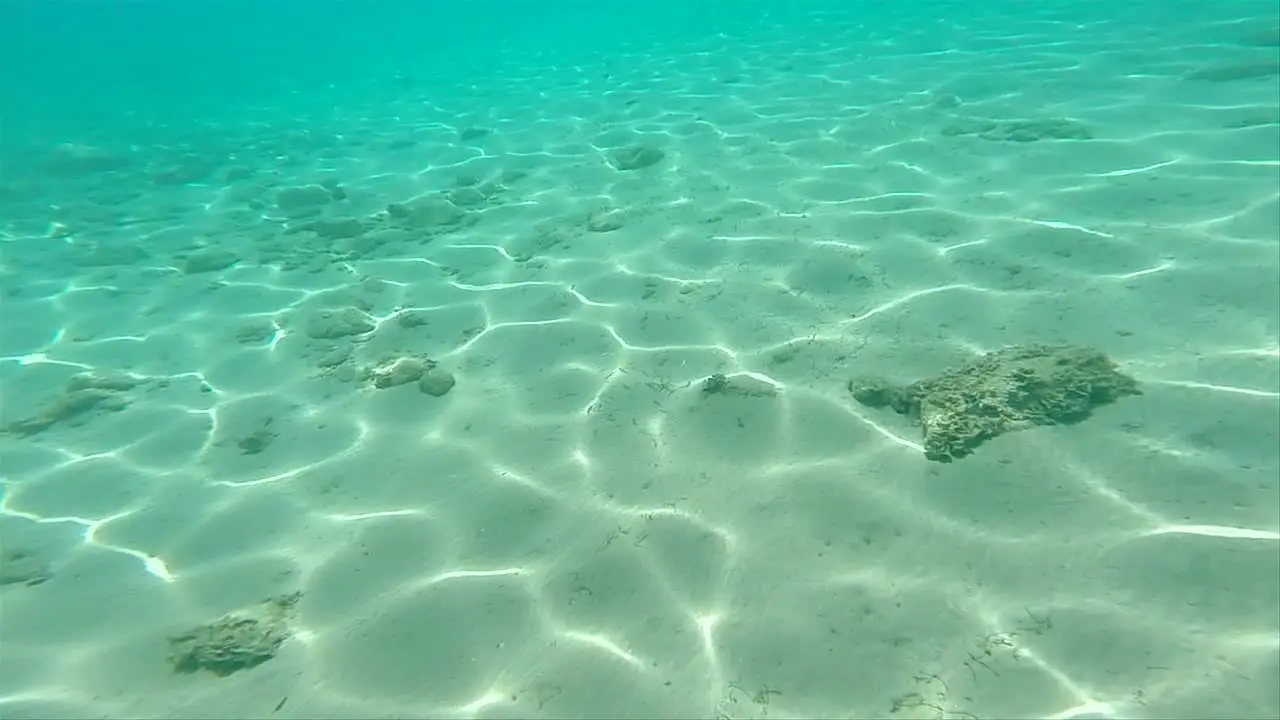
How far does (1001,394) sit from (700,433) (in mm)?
1750

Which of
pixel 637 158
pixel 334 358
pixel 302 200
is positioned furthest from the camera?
pixel 302 200

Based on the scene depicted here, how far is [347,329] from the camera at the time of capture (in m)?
6.49

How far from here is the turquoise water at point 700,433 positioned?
120 inches

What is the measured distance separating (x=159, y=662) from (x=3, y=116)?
30.8 m

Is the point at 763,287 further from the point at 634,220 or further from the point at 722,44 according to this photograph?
the point at 722,44

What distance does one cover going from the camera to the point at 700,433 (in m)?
4.43

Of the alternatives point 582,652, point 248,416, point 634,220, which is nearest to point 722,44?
point 634,220

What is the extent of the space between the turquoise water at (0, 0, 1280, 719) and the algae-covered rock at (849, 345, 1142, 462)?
0.07ft

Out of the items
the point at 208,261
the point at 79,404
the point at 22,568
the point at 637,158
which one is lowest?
the point at 208,261

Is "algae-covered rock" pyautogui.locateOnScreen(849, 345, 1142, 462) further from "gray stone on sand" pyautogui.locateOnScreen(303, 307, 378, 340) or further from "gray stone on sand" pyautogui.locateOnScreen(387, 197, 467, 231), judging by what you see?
"gray stone on sand" pyautogui.locateOnScreen(387, 197, 467, 231)

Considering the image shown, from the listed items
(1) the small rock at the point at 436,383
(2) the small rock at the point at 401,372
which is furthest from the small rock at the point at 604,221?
(1) the small rock at the point at 436,383

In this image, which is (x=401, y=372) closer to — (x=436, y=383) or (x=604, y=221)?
(x=436, y=383)

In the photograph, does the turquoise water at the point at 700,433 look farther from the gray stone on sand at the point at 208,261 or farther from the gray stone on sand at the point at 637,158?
the gray stone on sand at the point at 637,158

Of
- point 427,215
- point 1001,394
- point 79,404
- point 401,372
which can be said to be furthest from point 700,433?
point 427,215
